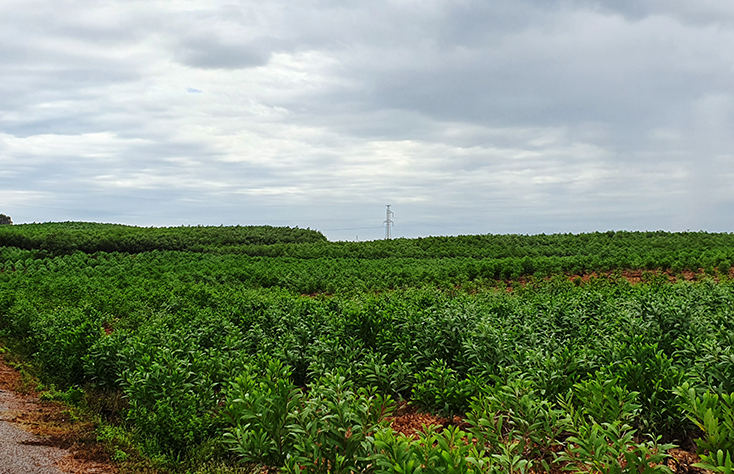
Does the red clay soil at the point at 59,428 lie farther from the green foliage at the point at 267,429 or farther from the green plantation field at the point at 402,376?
the green foliage at the point at 267,429

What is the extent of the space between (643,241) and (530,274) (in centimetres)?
1201

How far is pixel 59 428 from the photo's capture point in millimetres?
5867

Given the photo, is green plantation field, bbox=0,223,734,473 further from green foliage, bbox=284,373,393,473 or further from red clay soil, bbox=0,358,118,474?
red clay soil, bbox=0,358,118,474

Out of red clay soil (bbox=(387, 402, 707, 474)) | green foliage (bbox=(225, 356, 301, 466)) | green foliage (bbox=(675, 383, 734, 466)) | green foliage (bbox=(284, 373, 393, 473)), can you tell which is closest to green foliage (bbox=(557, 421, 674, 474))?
green foliage (bbox=(675, 383, 734, 466))

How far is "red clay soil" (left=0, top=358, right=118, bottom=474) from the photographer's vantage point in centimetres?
487

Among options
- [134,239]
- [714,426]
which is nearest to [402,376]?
[714,426]

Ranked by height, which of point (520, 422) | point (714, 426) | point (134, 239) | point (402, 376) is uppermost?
point (134, 239)

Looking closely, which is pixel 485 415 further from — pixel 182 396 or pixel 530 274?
pixel 530 274

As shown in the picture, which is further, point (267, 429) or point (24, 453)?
point (24, 453)

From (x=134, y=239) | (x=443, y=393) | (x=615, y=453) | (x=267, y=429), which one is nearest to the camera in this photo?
(x=615, y=453)

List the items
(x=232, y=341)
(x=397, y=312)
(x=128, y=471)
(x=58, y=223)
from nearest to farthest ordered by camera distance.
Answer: (x=128, y=471) < (x=232, y=341) < (x=397, y=312) < (x=58, y=223)

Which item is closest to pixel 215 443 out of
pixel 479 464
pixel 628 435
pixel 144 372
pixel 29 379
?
pixel 144 372

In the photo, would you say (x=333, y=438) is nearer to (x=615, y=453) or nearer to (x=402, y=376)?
(x=615, y=453)

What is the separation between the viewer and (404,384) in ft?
18.4
